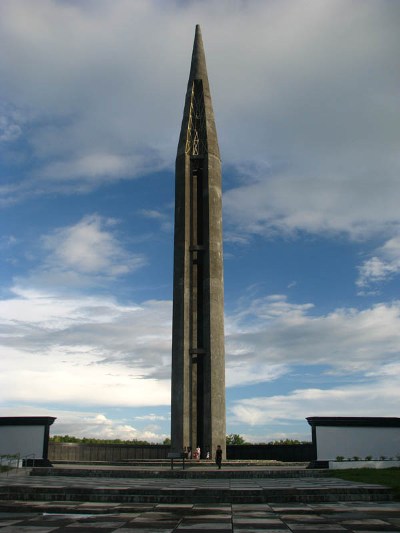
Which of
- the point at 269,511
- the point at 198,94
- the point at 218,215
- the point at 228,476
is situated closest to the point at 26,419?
the point at 228,476

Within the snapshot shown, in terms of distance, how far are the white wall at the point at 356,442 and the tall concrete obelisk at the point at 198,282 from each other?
25.8 ft

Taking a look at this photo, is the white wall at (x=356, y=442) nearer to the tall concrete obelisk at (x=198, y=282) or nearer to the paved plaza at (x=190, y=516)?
the tall concrete obelisk at (x=198, y=282)

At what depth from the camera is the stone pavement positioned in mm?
9688

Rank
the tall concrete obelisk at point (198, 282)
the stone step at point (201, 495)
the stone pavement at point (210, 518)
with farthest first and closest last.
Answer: the tall concrete obelisk at point (198, 282)
the stone step at point (201, 495)
the stone pavement at point (210, 518)

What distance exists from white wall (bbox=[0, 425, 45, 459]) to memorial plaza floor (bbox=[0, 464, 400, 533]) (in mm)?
16591

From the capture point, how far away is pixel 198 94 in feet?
137

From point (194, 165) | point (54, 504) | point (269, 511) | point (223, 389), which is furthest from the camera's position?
point (194, 165)

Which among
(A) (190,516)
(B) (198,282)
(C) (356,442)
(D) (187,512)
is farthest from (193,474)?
(B) (198,282)

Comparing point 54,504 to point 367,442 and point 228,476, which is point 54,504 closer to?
point 228,476

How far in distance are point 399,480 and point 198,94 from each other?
3235 centimetres

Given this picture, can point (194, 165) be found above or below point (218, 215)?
above

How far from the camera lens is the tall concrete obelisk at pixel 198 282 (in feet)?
116

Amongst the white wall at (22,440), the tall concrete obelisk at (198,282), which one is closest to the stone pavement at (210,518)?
the white wall at (22,440)

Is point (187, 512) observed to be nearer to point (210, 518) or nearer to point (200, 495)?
point (210, 518)
